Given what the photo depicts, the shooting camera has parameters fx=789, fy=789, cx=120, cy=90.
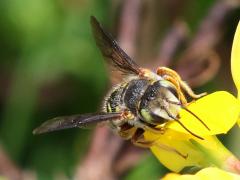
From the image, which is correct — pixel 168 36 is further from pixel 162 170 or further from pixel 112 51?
pixel 112 51

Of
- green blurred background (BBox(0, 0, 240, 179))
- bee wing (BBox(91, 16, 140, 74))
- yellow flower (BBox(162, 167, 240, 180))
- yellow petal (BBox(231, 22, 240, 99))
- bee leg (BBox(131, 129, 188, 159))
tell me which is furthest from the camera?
green blurred background (BBox(0, 0, 240, 179))

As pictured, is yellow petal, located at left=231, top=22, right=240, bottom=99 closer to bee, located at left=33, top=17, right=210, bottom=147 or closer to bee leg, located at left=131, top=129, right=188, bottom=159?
bee, located at left=33, top=17, right=210, bottom=147

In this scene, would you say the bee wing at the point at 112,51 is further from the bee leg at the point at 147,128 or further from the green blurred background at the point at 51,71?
the green blurred background at the point at 51,71

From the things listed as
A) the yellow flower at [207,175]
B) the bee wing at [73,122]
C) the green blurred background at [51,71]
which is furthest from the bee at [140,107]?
the green blurred background at [51,71]

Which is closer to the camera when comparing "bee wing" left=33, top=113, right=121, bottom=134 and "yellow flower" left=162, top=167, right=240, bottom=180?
"yellow flower" left=162, top=167, right=240, bottom=180

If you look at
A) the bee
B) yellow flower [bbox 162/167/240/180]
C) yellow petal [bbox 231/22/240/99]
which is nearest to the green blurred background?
the bee

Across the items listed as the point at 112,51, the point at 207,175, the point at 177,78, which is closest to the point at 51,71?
the point at 112,51

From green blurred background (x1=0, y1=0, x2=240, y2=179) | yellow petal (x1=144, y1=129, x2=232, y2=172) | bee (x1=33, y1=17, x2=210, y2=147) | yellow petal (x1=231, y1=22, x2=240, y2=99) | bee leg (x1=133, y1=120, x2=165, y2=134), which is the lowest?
green blurred background (x1=0, y1=0, x2=240, y2=179)

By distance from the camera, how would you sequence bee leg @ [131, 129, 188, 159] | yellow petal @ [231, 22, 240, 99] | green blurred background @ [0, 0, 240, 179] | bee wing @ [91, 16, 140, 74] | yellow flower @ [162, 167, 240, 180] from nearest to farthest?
yellow flower @ [162, 167, 240, 180], yellow petal @ [231, 22, 240, 99], bee leg @ [131, 129, 188, 159], bee wing @ [91, 16, 140, 74], green blurred background @ [0, 0, 240, 179]
